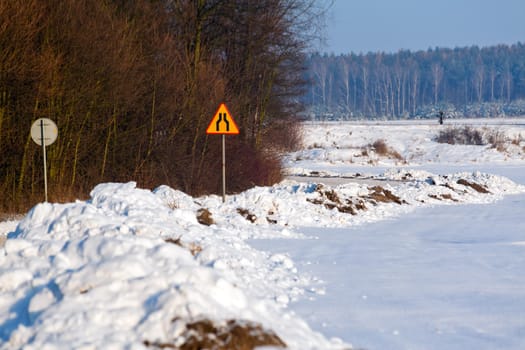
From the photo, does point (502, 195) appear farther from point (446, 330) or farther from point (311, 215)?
point (446, 330)

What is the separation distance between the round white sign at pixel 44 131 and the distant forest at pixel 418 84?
109269mm

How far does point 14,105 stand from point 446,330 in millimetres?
12946

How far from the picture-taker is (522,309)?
834cm

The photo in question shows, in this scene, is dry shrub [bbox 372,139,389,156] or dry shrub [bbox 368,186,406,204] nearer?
dry shrub [bbox 368,186,406,204]

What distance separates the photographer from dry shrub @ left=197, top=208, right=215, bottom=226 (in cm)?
1482

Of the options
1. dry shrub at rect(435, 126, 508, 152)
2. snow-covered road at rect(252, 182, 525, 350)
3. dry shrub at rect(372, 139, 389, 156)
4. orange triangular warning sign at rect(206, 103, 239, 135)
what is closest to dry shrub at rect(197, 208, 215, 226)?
snow-covered road at rect(252, 182, 525, 350)

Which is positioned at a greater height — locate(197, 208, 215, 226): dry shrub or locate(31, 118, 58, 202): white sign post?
locate(31, 118, 58, 202): white sign post

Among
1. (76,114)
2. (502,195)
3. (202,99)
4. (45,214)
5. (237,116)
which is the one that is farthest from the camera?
(502,195)

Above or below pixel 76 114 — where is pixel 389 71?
above

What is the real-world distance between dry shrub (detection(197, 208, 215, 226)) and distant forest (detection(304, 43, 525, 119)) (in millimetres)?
108680

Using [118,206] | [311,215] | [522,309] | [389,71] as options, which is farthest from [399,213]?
[389,71]

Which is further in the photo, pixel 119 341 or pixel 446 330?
pixel 446 330

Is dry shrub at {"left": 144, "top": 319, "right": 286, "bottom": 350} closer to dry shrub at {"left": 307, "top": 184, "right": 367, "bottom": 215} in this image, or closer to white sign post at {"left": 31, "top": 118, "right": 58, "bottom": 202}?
white sign post at {"left": 31, "top": 118, "right": 58, "bottom": 202}

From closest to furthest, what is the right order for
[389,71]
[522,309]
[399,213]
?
[522,309] → [399,213] → [389,71]
